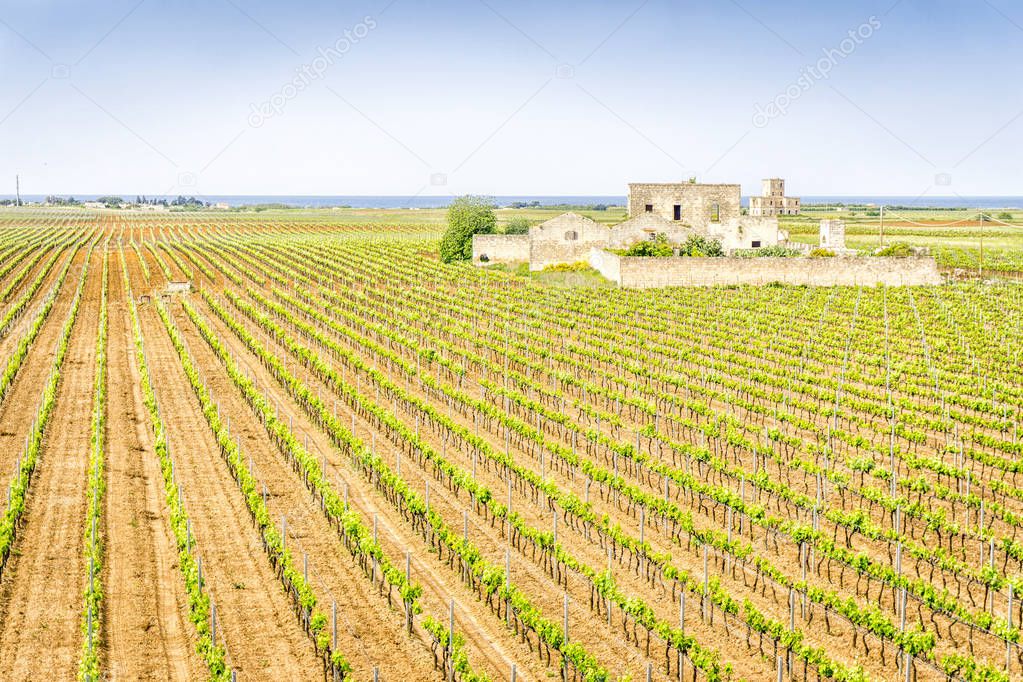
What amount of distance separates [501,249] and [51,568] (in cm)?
5448

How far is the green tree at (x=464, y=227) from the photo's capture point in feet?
244

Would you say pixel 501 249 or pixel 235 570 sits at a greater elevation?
pixel 501 249

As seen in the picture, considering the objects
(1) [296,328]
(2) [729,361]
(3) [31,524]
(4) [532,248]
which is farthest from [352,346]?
(4) [532,248]

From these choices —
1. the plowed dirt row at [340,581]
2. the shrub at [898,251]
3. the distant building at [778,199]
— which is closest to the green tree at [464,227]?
the shrub at [898,251]

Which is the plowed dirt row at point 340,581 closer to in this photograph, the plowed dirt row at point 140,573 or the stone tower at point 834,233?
the plowed dirt row at point 140,573

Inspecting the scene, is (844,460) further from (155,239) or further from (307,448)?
(155,239)

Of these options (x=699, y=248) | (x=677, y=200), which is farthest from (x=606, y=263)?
(x=677, y=200)

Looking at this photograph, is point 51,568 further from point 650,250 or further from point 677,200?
point 677,200

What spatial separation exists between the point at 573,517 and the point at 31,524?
9986 mm

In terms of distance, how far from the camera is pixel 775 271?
57.3m

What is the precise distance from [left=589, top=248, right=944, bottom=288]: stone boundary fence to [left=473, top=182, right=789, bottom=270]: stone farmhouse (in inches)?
270

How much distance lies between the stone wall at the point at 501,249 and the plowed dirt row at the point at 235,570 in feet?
145

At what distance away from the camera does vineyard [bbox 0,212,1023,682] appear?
46.1ft

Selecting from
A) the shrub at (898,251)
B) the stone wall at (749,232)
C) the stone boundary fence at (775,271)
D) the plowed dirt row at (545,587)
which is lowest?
the plowed dirt row at (545,587)
